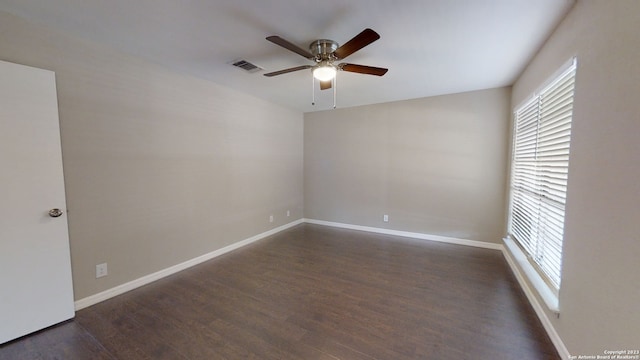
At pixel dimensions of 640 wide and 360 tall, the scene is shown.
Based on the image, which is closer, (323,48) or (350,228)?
(323,48)

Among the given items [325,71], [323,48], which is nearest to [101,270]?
[325,71]

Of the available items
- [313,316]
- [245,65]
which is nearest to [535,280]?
[313,316]

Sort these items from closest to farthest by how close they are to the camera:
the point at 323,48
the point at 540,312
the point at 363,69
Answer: the point at 540,312, the point at 323,48, the point at 363,69

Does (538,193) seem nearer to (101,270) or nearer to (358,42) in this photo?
(358,42)

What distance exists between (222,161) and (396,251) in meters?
2.97

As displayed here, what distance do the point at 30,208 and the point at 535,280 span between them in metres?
4.39

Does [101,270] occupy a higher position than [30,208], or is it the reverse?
[30,208]

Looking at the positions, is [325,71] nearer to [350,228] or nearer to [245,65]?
[245,65]

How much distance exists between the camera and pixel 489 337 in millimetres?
1950

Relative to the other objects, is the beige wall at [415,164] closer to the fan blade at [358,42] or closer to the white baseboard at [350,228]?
the white baseboard at [350,228]

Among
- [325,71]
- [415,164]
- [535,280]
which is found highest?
[325,71]

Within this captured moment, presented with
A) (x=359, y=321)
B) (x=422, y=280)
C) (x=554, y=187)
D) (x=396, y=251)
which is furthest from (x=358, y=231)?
(x=554, y=187)

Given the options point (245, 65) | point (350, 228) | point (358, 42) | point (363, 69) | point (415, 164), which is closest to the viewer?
point (358, 42)

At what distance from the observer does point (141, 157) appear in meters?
2.73
